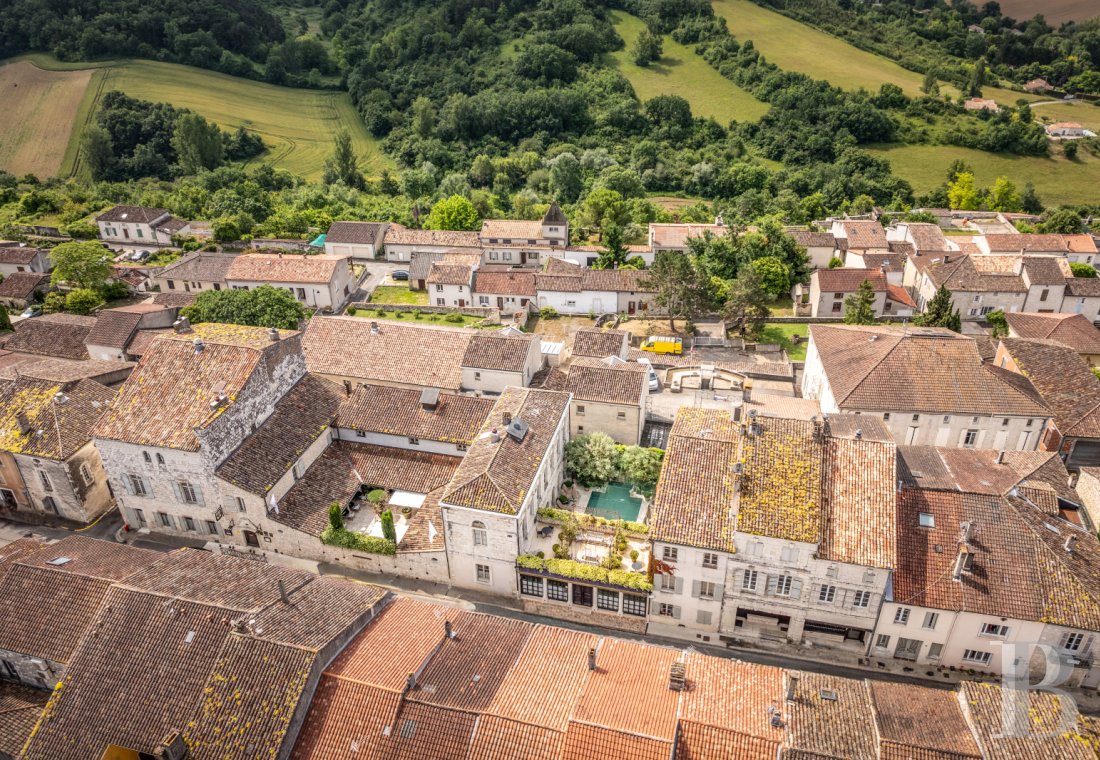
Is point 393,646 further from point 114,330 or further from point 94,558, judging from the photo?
point 114,330

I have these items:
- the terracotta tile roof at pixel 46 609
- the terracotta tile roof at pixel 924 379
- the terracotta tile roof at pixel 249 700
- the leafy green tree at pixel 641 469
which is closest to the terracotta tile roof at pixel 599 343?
the leafy green tree at pixel 641 469

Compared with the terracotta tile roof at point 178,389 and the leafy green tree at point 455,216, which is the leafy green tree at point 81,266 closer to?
the terracotta tile roof at point 178,389

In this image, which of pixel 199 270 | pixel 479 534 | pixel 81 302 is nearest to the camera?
pixel 479 534

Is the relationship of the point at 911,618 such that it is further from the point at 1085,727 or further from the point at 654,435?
the point at 654,435

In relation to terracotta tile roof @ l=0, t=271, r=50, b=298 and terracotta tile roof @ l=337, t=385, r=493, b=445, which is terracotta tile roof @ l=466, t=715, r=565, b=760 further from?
terracotta tile roof @ l=0, t=271, r=50, b=298

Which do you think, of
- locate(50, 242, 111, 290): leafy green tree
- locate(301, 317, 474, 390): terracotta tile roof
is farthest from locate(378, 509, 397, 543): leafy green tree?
locate(50, 242, 111, 290): leafy green tree

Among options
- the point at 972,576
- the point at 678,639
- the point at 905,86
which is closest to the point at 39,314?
the point at 678,639

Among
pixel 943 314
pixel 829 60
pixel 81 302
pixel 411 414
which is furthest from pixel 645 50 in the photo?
pixel 411 414
